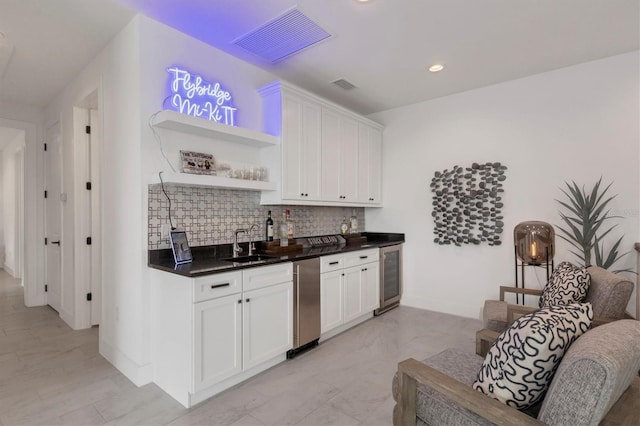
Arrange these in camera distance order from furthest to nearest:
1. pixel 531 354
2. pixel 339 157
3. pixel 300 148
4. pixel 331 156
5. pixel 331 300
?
pixel 339 157
pixel 331 156
pixel 300 148
pixel 331 300
pixel 531 354

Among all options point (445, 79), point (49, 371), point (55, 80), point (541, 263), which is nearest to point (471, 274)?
point (541, 263)

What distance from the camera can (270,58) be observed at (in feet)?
A: 9.91

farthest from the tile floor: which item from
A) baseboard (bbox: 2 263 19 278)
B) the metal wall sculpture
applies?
baseboard (bbox: 2 263 19 278)

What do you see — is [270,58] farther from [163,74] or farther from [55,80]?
[55,80]

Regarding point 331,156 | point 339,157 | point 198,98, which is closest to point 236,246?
point 198,98

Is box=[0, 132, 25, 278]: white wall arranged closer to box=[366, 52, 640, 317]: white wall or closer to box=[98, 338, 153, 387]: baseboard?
box=[98, 338, 153, 387]: baseboard

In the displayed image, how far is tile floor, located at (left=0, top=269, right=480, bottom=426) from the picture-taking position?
6.51 feet

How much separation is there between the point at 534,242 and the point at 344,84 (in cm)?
258

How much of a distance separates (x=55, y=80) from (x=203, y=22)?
2.16 m

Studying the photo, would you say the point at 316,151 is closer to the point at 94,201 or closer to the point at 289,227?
the point at 289,227

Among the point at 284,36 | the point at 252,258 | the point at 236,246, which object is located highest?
the point at 284,36

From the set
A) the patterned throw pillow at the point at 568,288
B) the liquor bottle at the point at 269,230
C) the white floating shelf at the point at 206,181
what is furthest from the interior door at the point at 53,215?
the patterned throw pillow at the point at 568,288

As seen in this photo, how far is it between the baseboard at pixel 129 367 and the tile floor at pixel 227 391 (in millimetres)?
40

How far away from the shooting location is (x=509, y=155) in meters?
3.63
